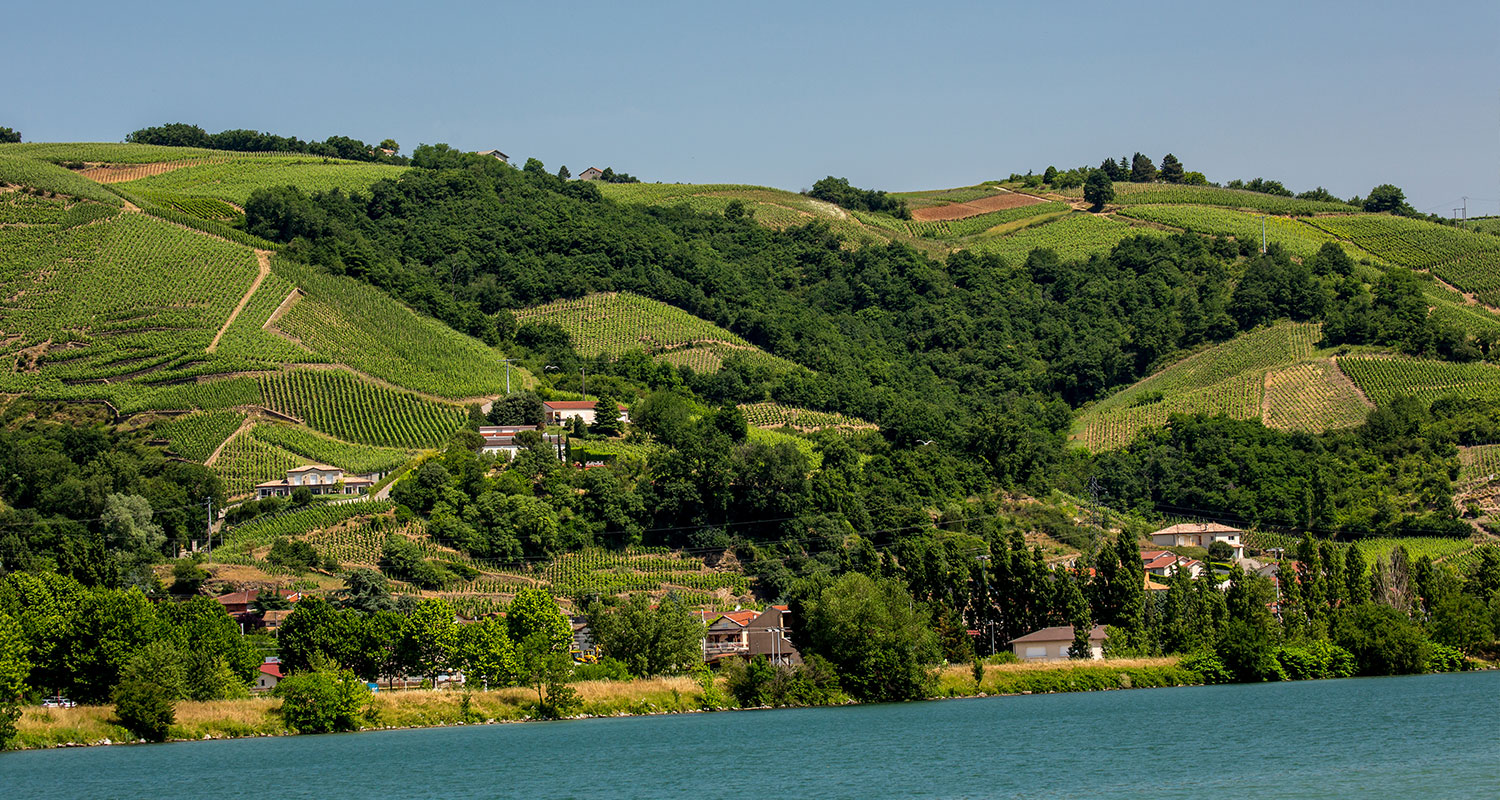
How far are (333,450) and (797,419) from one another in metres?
39.6

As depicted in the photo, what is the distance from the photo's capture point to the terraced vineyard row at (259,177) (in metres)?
169

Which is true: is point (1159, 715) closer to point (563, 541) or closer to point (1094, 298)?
point (563, 541)

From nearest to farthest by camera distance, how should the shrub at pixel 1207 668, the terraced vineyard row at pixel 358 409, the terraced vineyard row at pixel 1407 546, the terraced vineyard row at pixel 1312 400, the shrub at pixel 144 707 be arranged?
the shrub at pixel 144 707
the shrub at pixel 1207 668
the terraced vineyard row at pixel 1407 546
the terraced vineyard row at pixel 358 409
the terraced vineyard row at pixel 1312 400

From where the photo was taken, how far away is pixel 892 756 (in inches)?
1983

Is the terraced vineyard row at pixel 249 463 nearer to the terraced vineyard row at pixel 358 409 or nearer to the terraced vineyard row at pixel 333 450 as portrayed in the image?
the terraced vineyard row at pixel 333 450

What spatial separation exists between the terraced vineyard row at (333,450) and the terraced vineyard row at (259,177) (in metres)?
64.1

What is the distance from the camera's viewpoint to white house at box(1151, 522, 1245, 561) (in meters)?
113

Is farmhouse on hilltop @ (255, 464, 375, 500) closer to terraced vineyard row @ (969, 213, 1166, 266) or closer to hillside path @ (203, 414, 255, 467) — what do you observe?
hillside path @ (203, 414, 255, 467)

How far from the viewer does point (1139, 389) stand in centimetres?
14612

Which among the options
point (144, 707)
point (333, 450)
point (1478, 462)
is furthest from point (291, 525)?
point (1478, 462)

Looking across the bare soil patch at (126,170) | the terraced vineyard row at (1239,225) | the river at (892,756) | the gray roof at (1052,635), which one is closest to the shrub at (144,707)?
the river at (892,756)

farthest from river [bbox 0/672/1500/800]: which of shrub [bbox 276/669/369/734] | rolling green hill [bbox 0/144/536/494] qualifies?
rolling green hill [bbox 0/144/536/494]

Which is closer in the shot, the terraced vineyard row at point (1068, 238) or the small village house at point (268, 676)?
the small village house at point (268, 676)

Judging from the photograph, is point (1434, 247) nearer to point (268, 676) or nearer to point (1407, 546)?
point (1407, 546)
